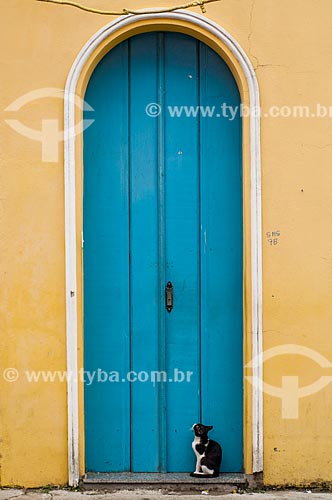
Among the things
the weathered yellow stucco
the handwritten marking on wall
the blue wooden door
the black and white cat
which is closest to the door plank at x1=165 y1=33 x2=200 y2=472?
the blue wooden door

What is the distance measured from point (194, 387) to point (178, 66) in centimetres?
204

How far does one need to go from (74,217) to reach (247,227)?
105 centimetres

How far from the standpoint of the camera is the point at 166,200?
4.50 meters

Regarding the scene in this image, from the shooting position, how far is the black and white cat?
4.34m

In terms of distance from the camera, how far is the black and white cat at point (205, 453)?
4.34 metres

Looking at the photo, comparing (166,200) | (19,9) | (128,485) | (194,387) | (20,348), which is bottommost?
(128,485)

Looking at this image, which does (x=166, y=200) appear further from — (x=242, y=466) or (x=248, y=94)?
(x=242, y=466)

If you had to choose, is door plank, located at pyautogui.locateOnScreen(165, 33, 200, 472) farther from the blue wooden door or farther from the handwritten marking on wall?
the handwritten marking on wall

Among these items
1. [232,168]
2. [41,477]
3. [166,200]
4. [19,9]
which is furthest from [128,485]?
[19,9]

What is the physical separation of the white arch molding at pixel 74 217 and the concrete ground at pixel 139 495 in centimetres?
12

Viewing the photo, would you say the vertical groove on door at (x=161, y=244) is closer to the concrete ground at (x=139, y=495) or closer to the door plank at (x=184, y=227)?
the door plank at (x=184, y=227)

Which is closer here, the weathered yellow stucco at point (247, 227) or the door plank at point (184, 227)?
the weathered yellow stucco at point (247, 227)

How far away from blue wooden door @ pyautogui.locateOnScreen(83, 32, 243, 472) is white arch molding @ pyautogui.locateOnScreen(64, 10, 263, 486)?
7.6 inches

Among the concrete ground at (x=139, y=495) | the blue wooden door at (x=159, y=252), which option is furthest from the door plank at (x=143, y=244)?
the concrete ground at (x=139, y=495)
